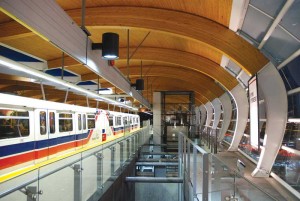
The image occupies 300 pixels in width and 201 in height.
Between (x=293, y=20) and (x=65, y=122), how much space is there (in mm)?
8019

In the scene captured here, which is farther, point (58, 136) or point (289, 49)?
point (58, 136)

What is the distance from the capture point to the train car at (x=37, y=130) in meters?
7.44

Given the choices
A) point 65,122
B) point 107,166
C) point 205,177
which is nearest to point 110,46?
point 107,166

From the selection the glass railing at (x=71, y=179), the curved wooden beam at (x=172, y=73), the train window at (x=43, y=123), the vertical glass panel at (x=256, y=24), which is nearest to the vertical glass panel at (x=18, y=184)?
the glass railing at (x=71, y=179)

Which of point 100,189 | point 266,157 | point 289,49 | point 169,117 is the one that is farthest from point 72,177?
point 169,117

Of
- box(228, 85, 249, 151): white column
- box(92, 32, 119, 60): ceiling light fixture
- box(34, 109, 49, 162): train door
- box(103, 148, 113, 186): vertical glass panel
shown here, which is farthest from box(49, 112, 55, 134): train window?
box(228, 85, 249, 151): white column

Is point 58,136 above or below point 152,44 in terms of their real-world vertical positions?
below

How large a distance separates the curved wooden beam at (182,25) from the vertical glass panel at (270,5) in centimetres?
170

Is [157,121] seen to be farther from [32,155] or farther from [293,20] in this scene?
[293,20]

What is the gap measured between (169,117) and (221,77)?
28.5ft

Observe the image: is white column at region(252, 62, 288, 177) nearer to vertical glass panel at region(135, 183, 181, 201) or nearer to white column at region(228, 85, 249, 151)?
vertical glass panel at region(135, 183, 181, 201)

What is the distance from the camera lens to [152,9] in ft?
27.2

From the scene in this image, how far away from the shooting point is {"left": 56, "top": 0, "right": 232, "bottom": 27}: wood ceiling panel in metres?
7.43

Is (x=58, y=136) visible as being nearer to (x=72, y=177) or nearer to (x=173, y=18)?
(x=173, y=18)
